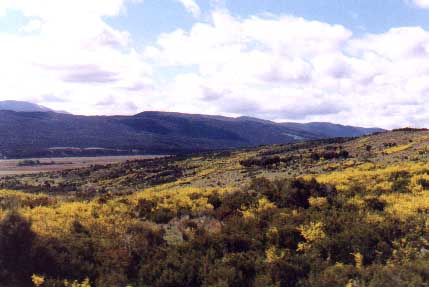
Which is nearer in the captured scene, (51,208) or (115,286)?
(115,286)

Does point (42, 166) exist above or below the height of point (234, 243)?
below

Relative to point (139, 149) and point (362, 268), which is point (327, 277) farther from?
point (139, 149)

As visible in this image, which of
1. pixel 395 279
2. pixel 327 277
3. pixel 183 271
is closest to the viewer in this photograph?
pixel 395 279

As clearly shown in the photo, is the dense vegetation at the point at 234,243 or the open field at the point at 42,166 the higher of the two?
the dense vegetation at the point at 234,243

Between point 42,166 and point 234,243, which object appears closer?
point 234,243

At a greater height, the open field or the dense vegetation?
the dense vegetation

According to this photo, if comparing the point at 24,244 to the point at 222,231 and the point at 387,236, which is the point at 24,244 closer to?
the point at 222,231

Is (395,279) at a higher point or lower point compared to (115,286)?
higher

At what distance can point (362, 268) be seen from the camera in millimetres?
8727

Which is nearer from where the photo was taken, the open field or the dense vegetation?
the dense vegetation

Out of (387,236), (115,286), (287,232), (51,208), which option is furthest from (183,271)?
(51,208)

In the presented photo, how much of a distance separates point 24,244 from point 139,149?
537 feet

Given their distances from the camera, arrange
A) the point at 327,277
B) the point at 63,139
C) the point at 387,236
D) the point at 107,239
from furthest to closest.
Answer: the point at 63,139 → the point at 107,239 → the point at 387,236 → the point at 327,277

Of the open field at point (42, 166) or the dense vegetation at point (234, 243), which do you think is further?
the open field at point (42, 166)
